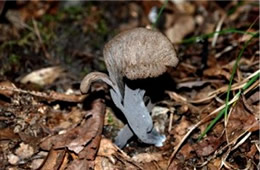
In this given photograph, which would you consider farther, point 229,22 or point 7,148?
point 229,22

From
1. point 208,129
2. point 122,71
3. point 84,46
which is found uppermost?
point 122,71

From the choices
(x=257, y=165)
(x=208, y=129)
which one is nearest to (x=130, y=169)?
(x=208, y=129)

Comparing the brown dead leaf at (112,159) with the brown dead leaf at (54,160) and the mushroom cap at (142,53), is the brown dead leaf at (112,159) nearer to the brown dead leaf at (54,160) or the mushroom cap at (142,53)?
the brown dead leaf at (54,160)

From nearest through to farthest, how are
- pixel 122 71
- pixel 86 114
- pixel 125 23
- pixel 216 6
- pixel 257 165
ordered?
pixel 122 71
pixel 257 165
pixel 86 114
pixel 125 23
pixel 216 6

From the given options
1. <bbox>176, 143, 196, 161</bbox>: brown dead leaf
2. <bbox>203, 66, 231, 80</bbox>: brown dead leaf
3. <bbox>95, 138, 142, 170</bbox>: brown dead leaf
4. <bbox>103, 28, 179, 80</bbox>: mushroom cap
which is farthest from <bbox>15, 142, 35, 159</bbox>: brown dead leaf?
<bbox>203, 66, 231, 80</bbox>: brown dead leaf

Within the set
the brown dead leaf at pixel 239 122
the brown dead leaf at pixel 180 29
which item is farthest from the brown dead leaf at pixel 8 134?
the brown dead leaf at pixel 180 29

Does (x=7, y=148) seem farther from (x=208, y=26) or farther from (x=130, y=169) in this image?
(x=208, y=26)

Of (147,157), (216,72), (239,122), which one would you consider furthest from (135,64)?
(216,72)
